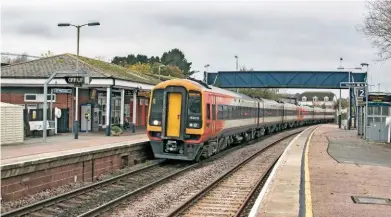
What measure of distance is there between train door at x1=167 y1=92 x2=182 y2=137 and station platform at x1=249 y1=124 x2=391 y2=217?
12.6 feet

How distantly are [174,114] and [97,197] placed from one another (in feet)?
20.0

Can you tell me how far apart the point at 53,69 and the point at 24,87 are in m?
2.14

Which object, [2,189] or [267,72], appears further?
[267,72]

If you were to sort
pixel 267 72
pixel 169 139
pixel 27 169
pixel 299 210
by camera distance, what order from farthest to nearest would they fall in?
pixel 267 72 < pixel 169 139 < pixel 27 169 < pixel 299 210

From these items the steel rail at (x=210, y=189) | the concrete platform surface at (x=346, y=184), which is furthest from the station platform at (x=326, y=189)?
the steel rail at (x=210, y=189)

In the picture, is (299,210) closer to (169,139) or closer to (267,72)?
(169,139)

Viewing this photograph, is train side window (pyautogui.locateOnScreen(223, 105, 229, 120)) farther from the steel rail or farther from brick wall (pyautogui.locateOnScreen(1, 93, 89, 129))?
brick wall (pyautogui.locateOnScreen(1, 93, 89, 129))

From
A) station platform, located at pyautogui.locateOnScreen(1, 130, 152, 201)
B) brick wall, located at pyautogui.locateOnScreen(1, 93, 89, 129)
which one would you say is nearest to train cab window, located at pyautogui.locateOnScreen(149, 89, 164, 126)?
station platform, located at pyautogui.locateOnScreen(1, 130, 152, 201)

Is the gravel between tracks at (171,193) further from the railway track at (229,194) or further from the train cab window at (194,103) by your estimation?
the train cab window at (194,103)

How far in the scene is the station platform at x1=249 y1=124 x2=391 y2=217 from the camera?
29.0 feet

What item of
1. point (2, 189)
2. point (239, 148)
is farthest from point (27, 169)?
point (239, 148)

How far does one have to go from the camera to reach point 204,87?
57.7ft

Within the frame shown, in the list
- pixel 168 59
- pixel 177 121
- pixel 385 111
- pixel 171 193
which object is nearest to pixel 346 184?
pixel 171 193

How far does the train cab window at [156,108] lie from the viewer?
1695 cm
